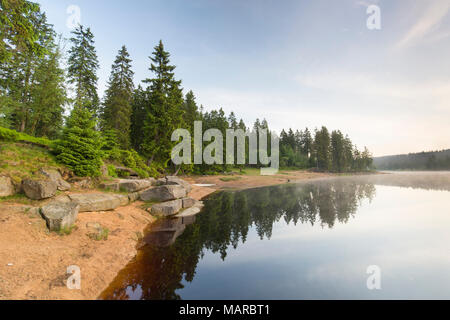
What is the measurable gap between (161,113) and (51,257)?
2246 centimetres

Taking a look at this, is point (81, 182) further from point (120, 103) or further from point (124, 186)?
point (120, 103)

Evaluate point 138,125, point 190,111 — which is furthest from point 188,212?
point 190,111

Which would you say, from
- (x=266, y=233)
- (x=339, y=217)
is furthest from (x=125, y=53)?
(x=339, y=217)

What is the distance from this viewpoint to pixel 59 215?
6387mm

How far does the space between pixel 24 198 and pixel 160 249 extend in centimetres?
614

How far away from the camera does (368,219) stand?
36.2 feet

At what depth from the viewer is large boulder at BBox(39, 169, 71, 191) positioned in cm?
852

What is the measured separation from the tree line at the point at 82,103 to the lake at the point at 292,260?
318 inches

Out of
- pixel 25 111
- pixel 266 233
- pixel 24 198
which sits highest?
pixel 25 111

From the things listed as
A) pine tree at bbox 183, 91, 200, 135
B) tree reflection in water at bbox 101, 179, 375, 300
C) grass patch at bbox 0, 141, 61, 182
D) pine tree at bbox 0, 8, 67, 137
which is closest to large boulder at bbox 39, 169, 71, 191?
grass patch at bbox 0, 141, 61, 182

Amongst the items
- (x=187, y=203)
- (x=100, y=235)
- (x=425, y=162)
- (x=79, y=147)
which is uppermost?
(x=425, y=162)

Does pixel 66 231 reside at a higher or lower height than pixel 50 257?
higher
